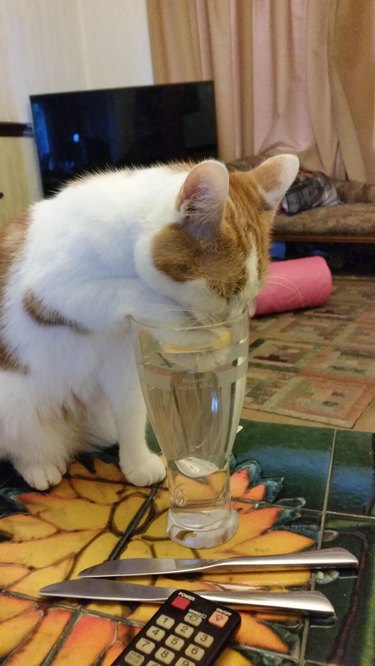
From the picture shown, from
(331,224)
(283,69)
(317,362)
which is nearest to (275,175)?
(317,362)

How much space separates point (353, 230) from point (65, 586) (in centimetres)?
239

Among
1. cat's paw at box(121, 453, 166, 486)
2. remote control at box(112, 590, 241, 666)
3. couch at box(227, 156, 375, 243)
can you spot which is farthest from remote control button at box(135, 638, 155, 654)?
couch at box(227, 156, 375, 243)

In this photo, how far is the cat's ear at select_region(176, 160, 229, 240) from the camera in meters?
0.56

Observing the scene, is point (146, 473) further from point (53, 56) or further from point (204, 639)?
point (53, 56)

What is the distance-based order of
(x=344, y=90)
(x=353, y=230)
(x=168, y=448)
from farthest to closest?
(x=344, y=90), (x=353, y=230), (x=168, y=448)

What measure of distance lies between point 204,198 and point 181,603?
15.1 inches

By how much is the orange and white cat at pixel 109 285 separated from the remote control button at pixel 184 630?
9.9 inches

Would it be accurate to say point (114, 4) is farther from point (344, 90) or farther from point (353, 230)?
point (353, 230)

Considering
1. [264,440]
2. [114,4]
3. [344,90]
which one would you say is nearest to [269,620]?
[264,440]

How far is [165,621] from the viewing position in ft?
1.42

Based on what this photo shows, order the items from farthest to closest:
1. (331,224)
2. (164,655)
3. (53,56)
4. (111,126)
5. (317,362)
Answer: (53,56) → (111,126) → (331,224) → (317,362) → (164,655)

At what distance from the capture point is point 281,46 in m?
3.02

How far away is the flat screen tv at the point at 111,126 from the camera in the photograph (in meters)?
2.71

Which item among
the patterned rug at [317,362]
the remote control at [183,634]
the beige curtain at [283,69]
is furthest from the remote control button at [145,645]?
the beige curtain at [283,69]
